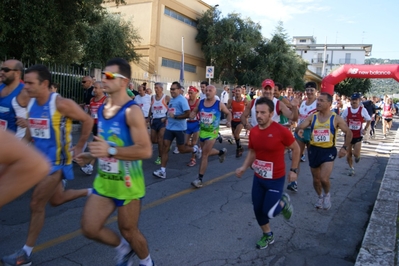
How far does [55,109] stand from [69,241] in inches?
61.4

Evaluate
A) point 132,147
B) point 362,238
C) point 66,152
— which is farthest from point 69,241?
point 362,238

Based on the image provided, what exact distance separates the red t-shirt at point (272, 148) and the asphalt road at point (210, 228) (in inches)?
35.3

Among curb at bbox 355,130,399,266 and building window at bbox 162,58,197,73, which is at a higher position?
building window at bbox 162,58,197,73

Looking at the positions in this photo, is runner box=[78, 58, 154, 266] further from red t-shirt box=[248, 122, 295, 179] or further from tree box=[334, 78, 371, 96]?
tree box=[334, 78, 371, 96]

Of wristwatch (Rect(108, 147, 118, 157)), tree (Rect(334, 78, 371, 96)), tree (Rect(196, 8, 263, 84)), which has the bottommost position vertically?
wristwatch (Rect(108, 147, 118, 157))

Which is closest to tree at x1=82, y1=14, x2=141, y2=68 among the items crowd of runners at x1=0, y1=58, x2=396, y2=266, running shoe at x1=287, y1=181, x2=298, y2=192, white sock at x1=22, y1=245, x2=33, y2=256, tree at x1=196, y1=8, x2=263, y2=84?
tree at x1=196, y1=8, x2=263, y2=84

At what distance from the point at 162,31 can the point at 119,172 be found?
94.7ft

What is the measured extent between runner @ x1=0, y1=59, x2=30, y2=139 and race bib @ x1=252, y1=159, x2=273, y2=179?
9.81 ft

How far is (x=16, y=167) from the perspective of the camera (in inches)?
61.6

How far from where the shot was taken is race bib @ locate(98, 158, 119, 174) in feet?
10.0

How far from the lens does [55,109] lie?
3.71 meters

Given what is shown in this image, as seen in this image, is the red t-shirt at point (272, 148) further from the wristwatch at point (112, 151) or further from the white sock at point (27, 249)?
the white sock at point (27, 249)

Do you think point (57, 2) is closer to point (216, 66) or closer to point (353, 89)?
point (216, 66)

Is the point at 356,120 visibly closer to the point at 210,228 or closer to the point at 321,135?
the point at 321,135
